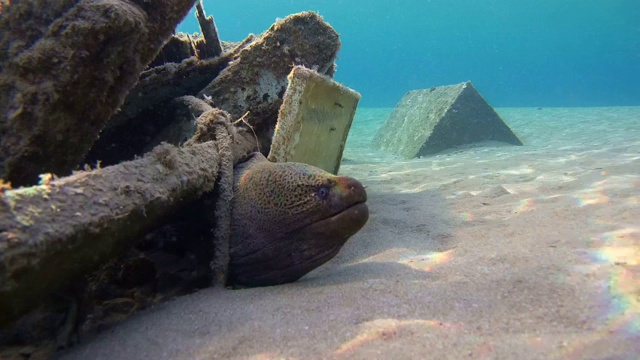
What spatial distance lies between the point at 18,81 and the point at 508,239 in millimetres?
3464

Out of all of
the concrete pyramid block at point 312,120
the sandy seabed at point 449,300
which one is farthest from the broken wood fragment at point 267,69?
the sandy seabed at point 449,300

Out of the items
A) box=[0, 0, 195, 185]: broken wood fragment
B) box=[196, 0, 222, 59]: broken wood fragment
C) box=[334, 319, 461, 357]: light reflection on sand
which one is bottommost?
box=[334, 319, 461, 357]: light reflection on sand

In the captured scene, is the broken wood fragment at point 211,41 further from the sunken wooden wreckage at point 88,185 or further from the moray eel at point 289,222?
the moray eel at point 289,222

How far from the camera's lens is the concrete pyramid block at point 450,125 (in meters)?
10.3

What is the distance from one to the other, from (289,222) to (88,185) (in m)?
1.28

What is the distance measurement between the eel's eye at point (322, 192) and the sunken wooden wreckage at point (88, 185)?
722 millimetres

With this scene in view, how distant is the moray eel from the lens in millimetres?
2658

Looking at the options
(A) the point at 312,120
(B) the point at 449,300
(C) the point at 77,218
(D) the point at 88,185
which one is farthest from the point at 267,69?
(B) the point at 449,300

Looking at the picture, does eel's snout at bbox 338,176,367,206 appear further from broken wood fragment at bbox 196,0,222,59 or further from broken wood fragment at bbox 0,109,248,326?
broken wood fragment at bbox 196,0,222,59

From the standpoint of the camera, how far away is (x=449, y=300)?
208 centimetres

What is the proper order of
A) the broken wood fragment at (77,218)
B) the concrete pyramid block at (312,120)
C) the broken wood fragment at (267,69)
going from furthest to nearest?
1. the broken wood fragment at (267,69)
2. the concrete pyramid block at (312,120)
3. the broken wood fragment at (77,218)

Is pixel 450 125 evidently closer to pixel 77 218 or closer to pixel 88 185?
pixel 88 185

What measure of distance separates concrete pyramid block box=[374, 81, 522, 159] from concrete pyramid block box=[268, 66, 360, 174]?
18.9 ft

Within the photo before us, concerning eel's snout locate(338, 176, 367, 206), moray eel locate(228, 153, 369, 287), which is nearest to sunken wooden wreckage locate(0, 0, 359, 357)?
moray eel locate(228, 153, 369, 287)
